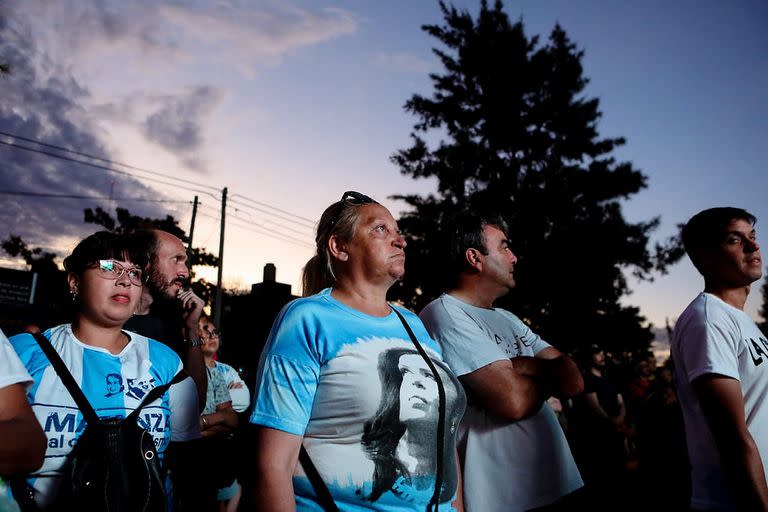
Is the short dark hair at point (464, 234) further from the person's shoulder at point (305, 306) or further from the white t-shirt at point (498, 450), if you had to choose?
the person's shoulder at point (305, 306)

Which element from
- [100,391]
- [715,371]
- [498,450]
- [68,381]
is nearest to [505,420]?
[498,450]

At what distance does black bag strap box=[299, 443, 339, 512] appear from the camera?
1.71 meters

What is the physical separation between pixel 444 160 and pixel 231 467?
672 inches

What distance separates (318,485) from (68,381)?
42.0 inches

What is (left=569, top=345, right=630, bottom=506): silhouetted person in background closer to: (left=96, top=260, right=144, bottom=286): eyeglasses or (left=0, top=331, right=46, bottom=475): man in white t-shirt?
(left=96, top=260, right=144, bottom=286): eyeglasses

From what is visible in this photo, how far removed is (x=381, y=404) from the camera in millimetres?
1817

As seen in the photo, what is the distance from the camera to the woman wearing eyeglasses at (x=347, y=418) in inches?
68.2

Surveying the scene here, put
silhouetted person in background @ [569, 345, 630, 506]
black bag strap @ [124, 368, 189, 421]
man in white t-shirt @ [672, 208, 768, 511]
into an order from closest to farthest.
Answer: black bag strap @ [124, 368, 189, 421] < man in white t-shirt @ [672, 208, 768, 511] < silhouetted person in background @ [569, 345, 630, 506]

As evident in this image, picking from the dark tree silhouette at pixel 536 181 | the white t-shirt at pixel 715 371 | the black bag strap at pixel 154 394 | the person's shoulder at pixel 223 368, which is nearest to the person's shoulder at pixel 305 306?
the black bag strap at pixel 154 394

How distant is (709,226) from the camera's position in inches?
109

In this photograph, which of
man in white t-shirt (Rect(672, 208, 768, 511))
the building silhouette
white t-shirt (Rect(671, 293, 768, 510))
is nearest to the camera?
man in white t-shirt (Rect(672, 208, 768, 511))

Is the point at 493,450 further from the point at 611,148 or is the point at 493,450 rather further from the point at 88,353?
the point at 611,148

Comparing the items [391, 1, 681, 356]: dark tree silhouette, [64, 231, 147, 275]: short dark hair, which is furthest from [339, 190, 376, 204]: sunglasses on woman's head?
[391, 1, 681, 356]: dark tree silhouette

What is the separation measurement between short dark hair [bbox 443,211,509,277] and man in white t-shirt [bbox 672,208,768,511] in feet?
3.58
